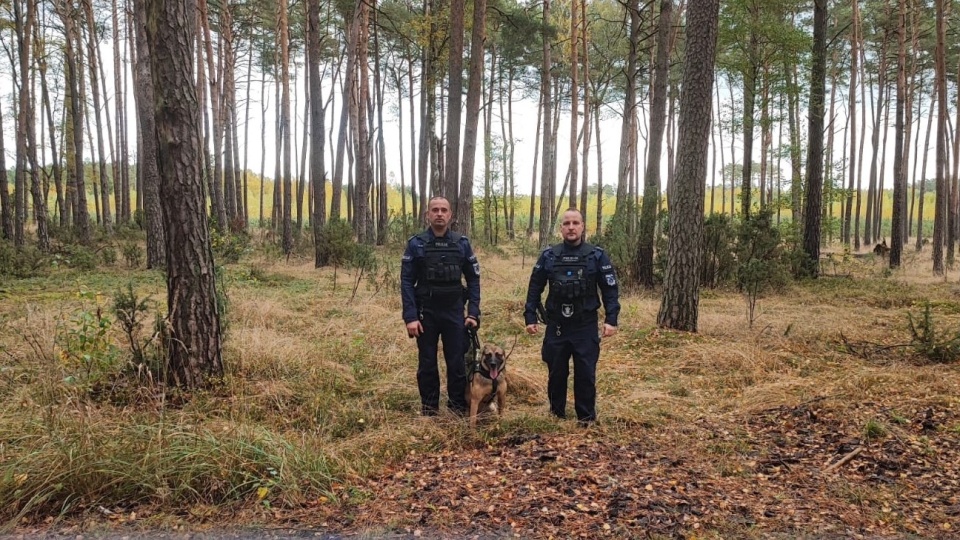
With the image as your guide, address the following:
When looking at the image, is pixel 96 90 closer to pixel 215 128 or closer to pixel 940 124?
pixel 215 128

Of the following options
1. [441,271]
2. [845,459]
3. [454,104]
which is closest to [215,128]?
[454,104]

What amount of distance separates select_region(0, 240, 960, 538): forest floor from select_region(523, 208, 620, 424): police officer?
14.3 inches

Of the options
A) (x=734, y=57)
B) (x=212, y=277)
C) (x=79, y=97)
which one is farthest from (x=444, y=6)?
(x=212, y=277)

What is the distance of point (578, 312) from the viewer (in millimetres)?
4316

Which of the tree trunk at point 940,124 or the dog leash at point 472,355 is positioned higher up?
the tree trunk at point 940,124

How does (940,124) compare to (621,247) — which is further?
(940,124)

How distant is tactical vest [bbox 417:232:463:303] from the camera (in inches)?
175

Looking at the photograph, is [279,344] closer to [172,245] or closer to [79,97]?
[172,245]

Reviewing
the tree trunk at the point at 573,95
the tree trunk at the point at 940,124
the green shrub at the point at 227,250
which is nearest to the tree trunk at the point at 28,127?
the green shrub at the point at 227,250

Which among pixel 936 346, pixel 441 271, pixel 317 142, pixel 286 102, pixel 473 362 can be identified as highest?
pixel 286 102

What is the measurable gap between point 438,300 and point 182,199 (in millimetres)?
2221

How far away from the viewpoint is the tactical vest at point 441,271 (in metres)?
4.44

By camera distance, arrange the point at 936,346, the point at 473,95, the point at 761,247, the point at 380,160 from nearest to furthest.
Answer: the point at 936,346
the point at 473,95
the point at 761,247
the point at 380,160

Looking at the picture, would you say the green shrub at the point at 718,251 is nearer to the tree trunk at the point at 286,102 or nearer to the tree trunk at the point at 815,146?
the tree trunk at the point at 815,146
